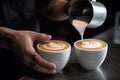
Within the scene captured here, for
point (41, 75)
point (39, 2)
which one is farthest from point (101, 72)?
point (39, 2)

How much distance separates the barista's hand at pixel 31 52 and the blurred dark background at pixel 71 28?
0.88m

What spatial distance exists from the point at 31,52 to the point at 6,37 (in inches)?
7.8

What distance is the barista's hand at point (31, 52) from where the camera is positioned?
0.75 metres

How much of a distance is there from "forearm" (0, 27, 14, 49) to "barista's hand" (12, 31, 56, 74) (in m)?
0.06

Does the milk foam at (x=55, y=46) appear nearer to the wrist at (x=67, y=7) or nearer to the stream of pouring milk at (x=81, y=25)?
the stream of pouring milk at (x=81, y=25)

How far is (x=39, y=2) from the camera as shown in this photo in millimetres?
1226

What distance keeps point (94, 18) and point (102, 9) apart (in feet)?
0.18

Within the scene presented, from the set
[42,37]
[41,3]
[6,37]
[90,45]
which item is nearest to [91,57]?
[90,45]

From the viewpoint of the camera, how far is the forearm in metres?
0.90

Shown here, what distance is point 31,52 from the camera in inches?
30.0

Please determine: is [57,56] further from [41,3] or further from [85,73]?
[41,3]

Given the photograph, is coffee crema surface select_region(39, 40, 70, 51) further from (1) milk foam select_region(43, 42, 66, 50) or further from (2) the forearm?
(2) the forearm

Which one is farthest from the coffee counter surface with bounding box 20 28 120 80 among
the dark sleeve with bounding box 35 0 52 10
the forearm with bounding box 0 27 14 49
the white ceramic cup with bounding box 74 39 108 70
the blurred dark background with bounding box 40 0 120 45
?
the blurred dark background with bounding box 40 0 120 45

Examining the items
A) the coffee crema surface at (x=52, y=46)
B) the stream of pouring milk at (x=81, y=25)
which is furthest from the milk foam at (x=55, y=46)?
the stream of pouring milk at (x=81, y=25)
